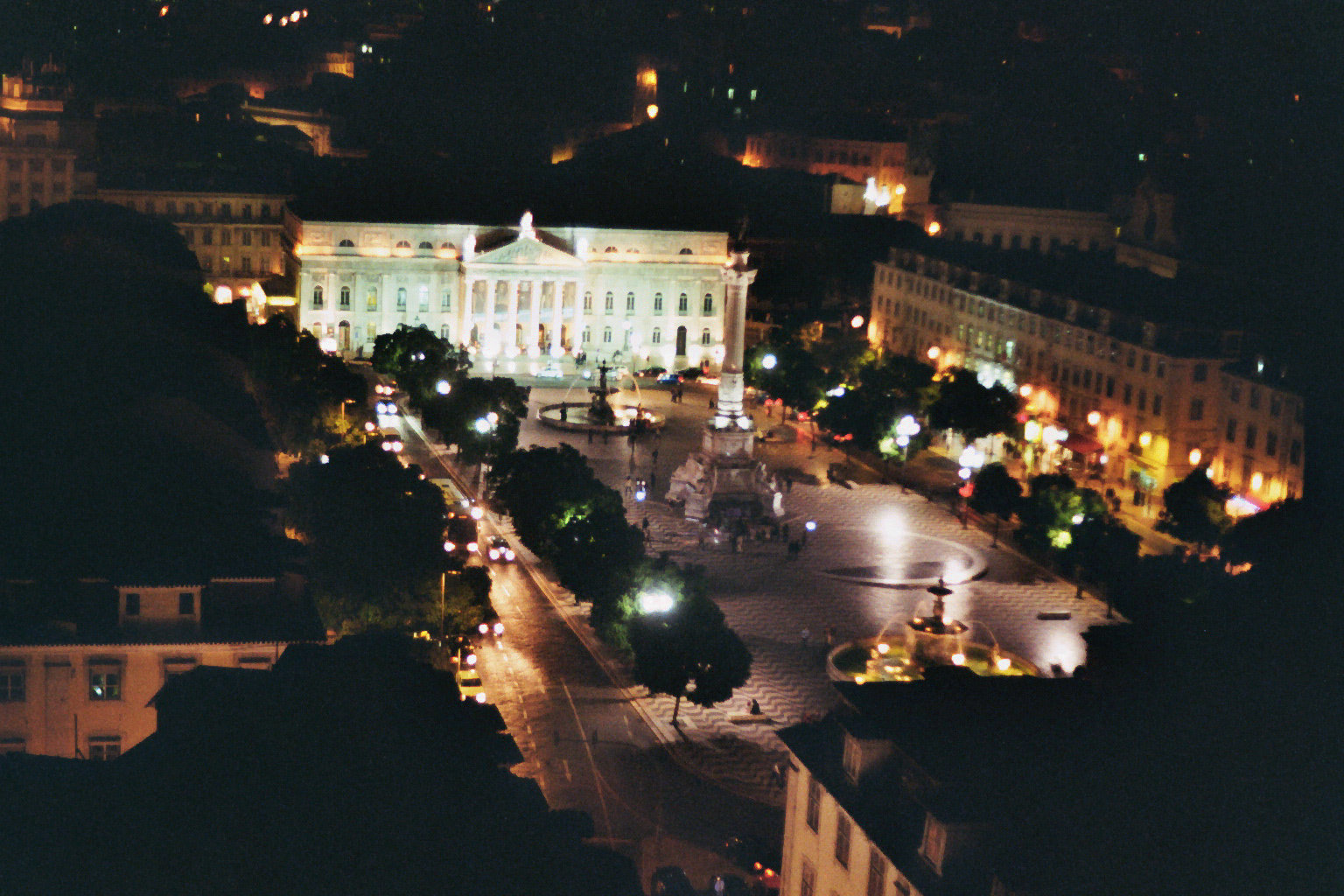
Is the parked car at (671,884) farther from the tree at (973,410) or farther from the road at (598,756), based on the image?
the tree at (973,410)

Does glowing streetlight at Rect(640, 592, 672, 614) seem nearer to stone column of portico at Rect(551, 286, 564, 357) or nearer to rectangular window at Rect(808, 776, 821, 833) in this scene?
rectangular window at Rect(808, 776, 821, 833)

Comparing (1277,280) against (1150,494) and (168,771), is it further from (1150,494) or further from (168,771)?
(168,771)

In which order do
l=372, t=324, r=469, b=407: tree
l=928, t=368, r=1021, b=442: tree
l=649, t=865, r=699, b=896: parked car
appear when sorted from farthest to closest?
1. l=372, t=324, r=469, b=407: tree
2. l=928, t=368, r=1021, b=442: tree
3. l=649, t=865, r=699, b=896: parked car

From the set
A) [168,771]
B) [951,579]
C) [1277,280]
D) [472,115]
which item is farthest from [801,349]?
[472,115]

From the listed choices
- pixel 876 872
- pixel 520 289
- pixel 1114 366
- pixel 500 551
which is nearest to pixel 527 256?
pixel 520 289

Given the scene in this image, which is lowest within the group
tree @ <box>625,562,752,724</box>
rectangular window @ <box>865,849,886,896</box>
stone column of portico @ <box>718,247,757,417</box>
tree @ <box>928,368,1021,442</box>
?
tree @ <box>625,562,752,724</box>

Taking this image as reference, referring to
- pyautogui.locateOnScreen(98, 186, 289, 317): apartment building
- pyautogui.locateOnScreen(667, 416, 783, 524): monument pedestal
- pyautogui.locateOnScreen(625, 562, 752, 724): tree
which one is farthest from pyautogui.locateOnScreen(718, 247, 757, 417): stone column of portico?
pyautogui.locateOnScreen(98, 186, 289, 317): apartment building
